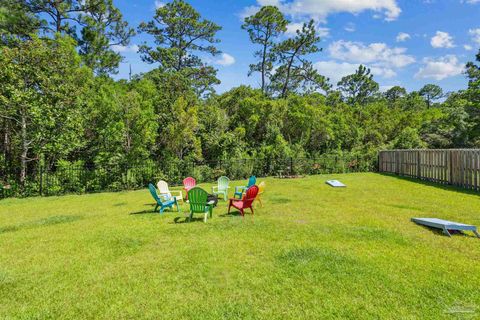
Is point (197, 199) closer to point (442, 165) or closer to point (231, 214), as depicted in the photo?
point (231, 214)

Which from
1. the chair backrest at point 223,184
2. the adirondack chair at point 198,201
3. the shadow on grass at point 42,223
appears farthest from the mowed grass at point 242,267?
the chair backrest at point 223,184

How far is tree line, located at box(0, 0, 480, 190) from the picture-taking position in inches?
446

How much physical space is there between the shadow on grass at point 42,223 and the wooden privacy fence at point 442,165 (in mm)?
13157

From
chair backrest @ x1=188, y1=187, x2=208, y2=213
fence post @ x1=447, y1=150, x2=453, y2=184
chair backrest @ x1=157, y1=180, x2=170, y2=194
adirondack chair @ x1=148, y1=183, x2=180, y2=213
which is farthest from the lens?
fence post @ x1=447, y1=150, x2=453, y2=184

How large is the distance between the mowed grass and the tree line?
5.97 metres

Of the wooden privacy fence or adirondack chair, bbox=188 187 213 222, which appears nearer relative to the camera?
adirondack chair, bbox=188 187 213 222

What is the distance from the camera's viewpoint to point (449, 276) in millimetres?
3512

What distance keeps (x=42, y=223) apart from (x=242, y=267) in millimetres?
5611

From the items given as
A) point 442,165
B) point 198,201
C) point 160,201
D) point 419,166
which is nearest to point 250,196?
point 198,201

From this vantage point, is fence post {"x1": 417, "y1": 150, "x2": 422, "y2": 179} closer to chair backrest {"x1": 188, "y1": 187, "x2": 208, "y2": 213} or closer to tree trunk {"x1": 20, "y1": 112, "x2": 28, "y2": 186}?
chair backrest {"x1": 188, "y1": 187, "x2": 208, "y2": 213}

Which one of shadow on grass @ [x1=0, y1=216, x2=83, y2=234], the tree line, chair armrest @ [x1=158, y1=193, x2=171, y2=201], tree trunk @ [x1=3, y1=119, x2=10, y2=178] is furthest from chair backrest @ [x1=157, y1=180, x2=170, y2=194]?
tree trunk @ [x1=3, y1=119, x2=10, y2=178]

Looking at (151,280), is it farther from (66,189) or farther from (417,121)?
(417,121)

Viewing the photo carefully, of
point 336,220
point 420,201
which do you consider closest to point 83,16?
point 336,220

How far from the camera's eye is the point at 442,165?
11727 mm
